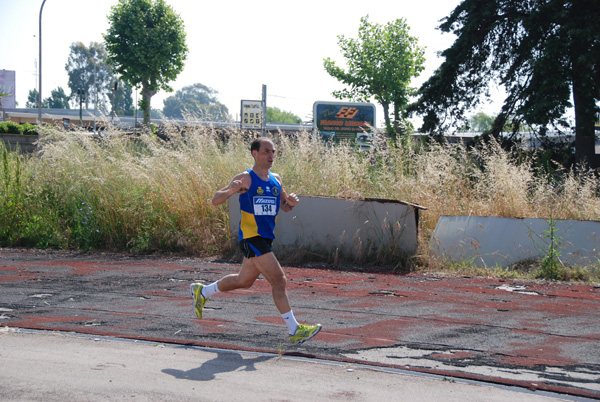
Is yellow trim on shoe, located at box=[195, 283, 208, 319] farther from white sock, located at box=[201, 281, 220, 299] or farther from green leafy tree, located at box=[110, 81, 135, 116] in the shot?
green leafy tree, located at box=[110, 81, 135, 116]

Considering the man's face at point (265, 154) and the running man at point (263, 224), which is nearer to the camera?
the running man at point (263, 224)

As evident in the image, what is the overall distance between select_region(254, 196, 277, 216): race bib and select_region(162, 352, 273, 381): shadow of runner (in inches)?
49.1

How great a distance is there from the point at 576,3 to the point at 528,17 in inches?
53.8

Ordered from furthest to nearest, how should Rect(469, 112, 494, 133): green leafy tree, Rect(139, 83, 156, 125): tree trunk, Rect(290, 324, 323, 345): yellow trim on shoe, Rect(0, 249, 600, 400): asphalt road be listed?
1. Rect(139, 83, 156, 125): tree trunk
2. Rect(469, 112, 494, 133): green leafy tree
3. Rect(290, 324, 323, 345): yellow trim on shoe
4. Rect(0, 249, 600, 400): asphalt road

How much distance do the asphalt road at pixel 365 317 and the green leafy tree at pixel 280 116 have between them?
109 metres

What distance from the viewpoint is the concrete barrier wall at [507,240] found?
10016 mm

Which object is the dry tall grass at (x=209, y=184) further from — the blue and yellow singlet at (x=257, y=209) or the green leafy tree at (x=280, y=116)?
the green leafy tree at (x=280, y=116)

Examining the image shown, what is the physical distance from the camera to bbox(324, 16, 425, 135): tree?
3834 centimetres

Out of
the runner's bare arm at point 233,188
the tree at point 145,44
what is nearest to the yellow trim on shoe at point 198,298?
the runner's bare arm at point 233,188

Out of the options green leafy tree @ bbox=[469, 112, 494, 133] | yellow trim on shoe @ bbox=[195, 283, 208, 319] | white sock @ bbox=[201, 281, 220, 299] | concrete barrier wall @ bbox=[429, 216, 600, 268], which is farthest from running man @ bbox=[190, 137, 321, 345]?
green leafy tree @ bbox=[469, 112, 494, 133]

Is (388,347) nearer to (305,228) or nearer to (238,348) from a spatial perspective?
(238,348)

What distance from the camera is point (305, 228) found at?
11555 mm

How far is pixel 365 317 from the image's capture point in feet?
22.3

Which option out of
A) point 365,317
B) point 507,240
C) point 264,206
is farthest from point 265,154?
point 507,240
